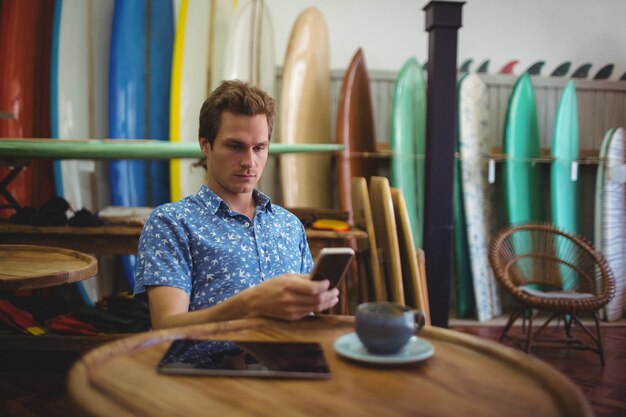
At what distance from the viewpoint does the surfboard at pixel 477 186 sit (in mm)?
3852

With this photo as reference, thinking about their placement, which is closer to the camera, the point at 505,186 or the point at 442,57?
the point at 442,57

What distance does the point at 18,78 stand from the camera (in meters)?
3.42

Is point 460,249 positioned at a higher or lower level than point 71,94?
lower

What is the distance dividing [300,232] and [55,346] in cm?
165

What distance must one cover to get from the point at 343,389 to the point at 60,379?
2.30 m

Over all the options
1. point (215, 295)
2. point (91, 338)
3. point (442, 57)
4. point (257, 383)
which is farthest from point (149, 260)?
point (442, 57)

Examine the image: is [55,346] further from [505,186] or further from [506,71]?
[506,71]

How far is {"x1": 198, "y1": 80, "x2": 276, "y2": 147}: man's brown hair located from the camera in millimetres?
1352

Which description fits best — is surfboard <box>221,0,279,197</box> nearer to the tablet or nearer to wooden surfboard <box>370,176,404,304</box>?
wooden surfboard <box>370,176,404,304</box>

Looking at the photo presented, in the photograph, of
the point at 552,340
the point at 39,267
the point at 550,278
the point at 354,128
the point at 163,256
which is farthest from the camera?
the point at 354,128

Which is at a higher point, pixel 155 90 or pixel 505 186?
pixel 155 90

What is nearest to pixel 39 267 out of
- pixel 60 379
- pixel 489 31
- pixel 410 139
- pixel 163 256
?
pixel 163 256

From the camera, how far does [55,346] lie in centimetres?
260

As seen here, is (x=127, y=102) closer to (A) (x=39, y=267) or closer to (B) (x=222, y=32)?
(B) (x=222, y=32)
